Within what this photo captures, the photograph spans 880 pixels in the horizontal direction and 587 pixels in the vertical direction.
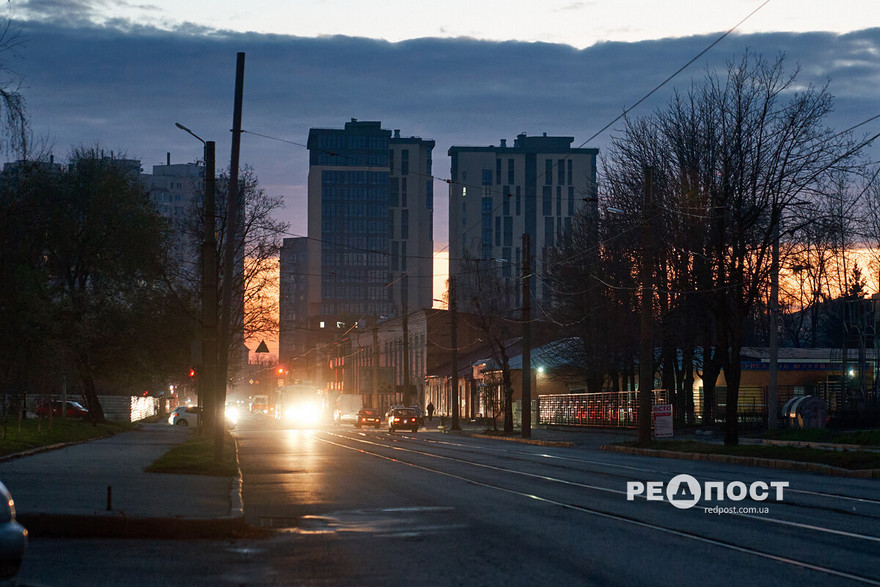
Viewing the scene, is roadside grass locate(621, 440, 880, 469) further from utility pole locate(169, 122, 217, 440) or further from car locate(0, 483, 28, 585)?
car locate(0, 483, 28, 585)

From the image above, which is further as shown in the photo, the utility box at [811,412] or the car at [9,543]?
the utility box at [811,412]

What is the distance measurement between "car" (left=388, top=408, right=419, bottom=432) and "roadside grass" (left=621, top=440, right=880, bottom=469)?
27.8 meters

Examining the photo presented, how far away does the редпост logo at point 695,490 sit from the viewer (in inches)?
629

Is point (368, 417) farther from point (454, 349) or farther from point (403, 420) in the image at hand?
point (454, 349)

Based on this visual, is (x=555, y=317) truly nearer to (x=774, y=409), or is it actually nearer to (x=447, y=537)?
(x=774, y=409)

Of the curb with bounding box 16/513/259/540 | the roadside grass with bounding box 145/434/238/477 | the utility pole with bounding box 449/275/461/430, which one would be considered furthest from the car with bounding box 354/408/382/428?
the curb with bounding box 16/513/259/540

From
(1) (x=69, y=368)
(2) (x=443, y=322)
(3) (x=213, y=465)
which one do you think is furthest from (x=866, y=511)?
(2) (x=443, y=322)

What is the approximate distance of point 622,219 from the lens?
47.1 metres

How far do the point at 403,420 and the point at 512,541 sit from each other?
5044 centimetres

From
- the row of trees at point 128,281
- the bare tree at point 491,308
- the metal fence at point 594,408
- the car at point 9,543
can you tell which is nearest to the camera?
the car at point 9,543

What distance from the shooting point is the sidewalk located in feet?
39.1

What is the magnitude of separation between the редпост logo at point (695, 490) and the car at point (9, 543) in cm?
947

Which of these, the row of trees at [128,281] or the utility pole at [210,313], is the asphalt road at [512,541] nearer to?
the utility pole at [210,313]

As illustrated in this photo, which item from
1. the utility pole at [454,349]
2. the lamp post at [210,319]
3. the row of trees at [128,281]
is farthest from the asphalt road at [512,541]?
the utility pole at [454,349]
